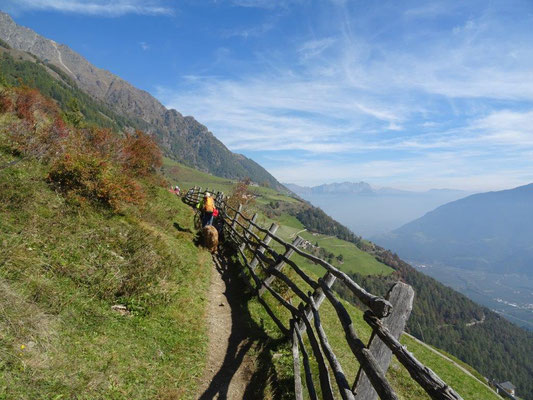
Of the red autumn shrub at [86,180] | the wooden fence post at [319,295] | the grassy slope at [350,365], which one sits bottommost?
the grassy slope at [350,365]

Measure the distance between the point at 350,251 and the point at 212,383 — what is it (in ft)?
510

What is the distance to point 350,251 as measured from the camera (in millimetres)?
152125

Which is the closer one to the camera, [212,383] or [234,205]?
[212,383]

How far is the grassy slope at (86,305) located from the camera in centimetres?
409

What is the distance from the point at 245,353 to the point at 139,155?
2180 centimetres

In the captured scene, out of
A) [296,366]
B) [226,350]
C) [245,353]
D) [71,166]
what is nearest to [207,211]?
[71,166]

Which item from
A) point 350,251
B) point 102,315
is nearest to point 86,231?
point 102,315

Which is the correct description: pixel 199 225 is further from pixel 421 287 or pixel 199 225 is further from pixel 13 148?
pixel 421 287

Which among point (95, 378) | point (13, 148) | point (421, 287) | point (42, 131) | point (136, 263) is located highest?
point (42, 131)

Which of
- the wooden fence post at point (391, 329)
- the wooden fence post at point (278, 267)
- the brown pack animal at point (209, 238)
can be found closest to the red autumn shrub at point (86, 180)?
the brown pack animal at point (209, 238)

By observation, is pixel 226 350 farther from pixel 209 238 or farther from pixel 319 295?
pixel 209 238

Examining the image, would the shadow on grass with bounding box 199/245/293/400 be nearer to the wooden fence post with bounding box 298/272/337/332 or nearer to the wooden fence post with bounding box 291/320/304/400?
the wooden fence post with bounding box 291/320/304/400

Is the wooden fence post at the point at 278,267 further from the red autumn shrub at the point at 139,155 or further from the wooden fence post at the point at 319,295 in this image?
the red autumn shrub at the point at 139,155

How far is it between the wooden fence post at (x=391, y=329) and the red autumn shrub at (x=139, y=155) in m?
18.6
